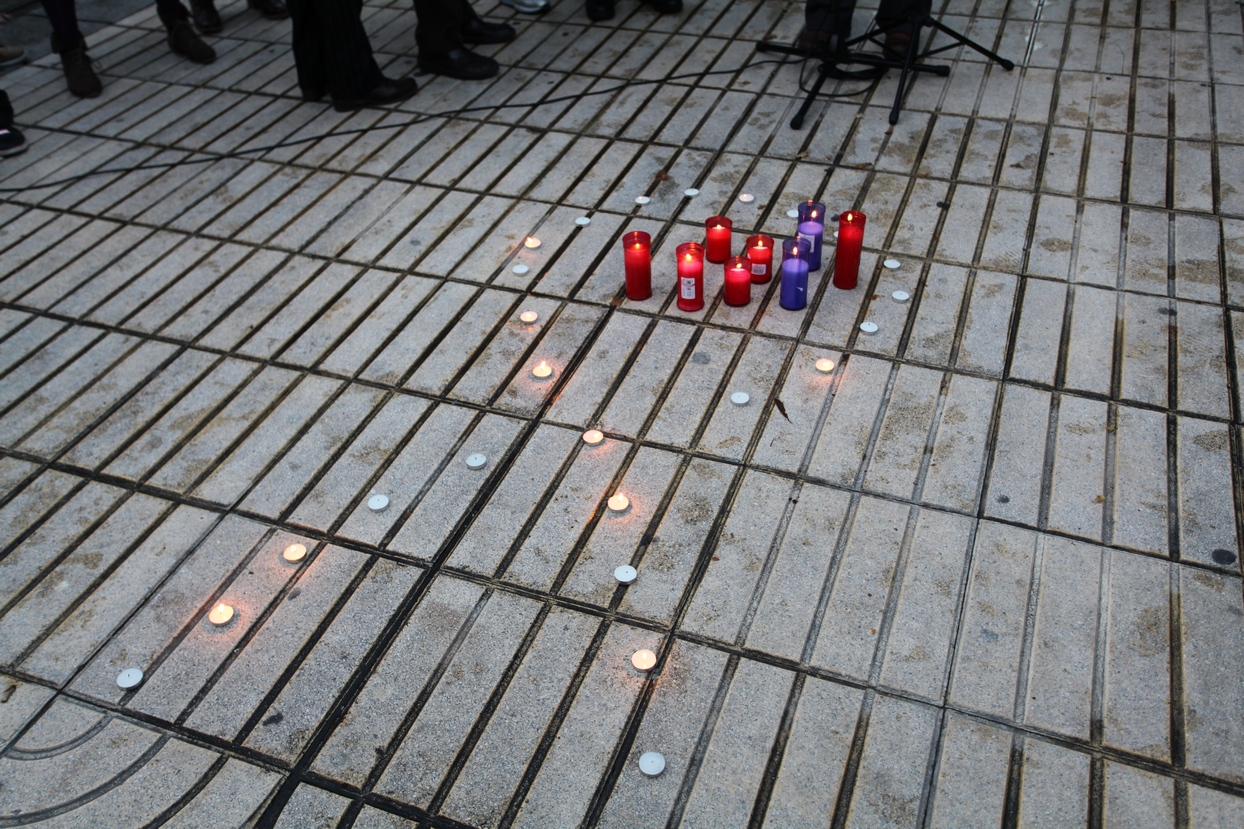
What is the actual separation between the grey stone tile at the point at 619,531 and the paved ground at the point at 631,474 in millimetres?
13

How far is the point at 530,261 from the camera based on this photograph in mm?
3070

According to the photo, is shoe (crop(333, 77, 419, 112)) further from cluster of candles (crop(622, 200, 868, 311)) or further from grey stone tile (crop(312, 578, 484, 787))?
grey stone tile (crop(312, 578, 484, 787))

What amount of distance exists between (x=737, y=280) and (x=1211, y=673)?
62.4 inches

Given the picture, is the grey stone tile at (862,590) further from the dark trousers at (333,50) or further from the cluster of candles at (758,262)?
the dark trousers at (333,50)

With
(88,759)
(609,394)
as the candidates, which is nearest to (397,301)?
(609,394)

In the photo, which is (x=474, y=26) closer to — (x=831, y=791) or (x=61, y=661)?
(x=61, y=661)

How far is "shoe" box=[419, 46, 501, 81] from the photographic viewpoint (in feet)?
13.6

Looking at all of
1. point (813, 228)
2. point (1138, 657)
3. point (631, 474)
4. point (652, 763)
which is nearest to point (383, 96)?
point (813, 228)

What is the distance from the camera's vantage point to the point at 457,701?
1854 mm

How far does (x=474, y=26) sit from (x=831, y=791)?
4061mm

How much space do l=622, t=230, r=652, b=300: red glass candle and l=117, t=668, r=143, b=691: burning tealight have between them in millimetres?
1726

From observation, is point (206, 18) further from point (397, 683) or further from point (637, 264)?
point (397, 683)

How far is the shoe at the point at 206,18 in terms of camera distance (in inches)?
188

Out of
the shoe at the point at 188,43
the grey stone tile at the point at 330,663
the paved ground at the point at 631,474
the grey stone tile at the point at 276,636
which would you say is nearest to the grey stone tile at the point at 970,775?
the paved ground at the point at 631,474
